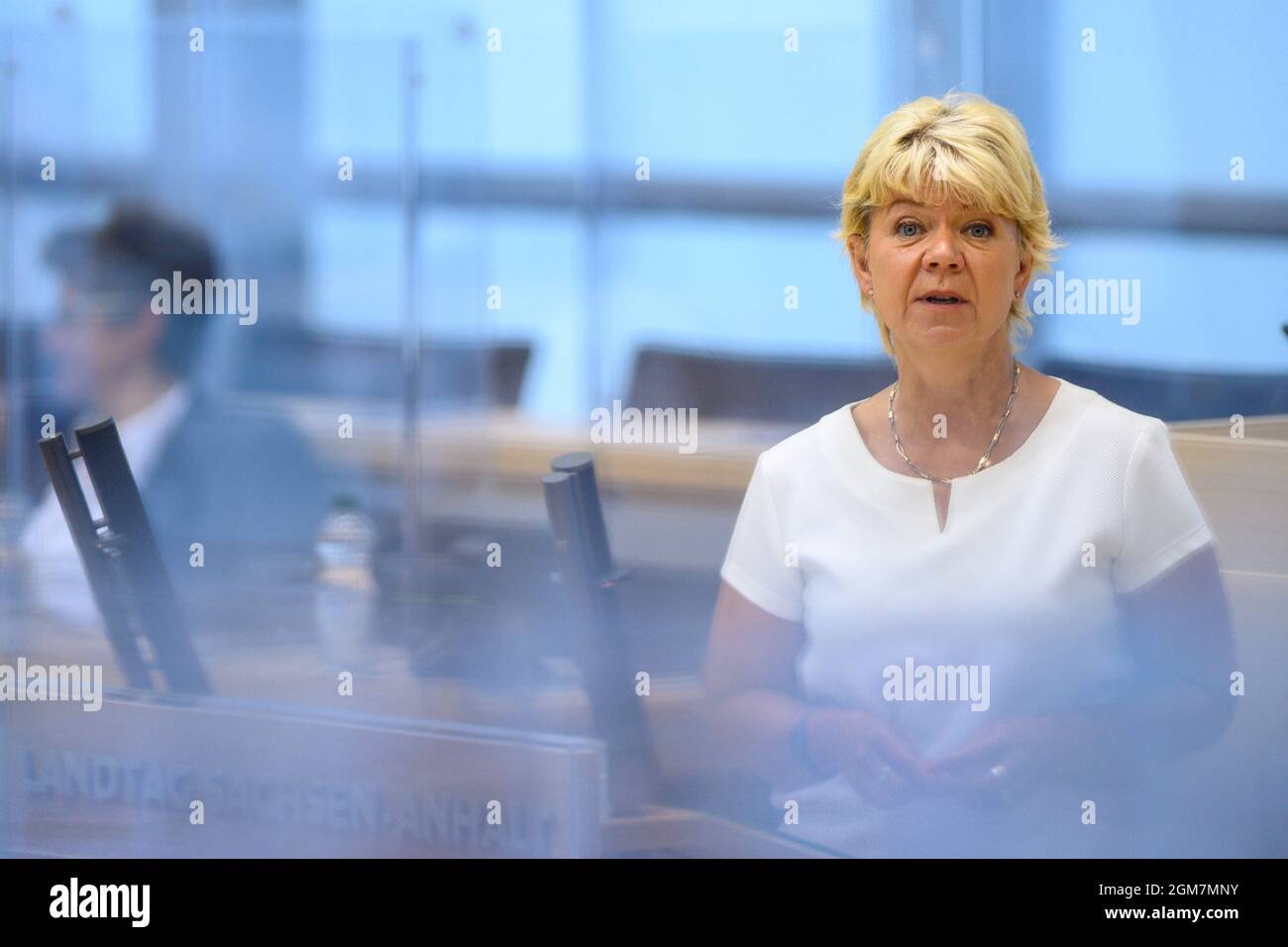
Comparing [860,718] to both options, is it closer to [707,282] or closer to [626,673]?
[626,673]

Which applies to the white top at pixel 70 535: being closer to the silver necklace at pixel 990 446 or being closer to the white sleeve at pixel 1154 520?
the silver necklace at pixel 990 446

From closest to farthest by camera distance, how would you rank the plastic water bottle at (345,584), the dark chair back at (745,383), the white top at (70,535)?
the white top at (70,535) < the plastic water bottle at (345,584) < the dark chair back at (745,383)

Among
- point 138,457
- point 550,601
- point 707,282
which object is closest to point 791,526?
point 550,601

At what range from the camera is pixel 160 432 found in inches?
74.3

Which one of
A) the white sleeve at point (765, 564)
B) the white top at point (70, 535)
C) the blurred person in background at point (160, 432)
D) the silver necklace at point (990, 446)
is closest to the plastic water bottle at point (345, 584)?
the blurred person in background at point (160, 432)

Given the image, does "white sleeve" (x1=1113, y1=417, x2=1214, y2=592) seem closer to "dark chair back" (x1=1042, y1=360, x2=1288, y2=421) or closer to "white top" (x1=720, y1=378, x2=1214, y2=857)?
"white top" (x1=720, y1=378, x2=1214, y2=857)

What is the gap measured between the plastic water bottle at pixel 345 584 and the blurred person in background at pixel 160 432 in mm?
44

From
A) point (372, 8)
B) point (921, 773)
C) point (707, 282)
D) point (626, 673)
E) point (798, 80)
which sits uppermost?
point (798, 80)

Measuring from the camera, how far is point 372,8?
286cm

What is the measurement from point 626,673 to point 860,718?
0.24 meters

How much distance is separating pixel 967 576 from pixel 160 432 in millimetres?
1076

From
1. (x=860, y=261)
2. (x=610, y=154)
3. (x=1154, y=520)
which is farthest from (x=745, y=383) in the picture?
(x=1154, y=520)

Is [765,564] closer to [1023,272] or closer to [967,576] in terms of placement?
[967,576]

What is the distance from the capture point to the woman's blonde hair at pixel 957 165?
1.28 m
